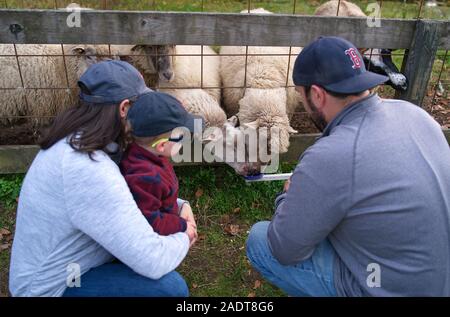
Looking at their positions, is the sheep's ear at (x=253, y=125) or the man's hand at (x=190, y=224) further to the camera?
the sheep's ear at (x=253, y=125)

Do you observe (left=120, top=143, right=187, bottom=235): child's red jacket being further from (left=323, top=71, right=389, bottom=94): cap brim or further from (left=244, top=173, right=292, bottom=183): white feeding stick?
(left=244, top=173, right=292, bottom=183): white feeding stick

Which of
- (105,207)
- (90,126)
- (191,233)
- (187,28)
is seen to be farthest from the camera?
(187,28)

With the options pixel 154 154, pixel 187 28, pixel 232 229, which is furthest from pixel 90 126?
pixel 232 229

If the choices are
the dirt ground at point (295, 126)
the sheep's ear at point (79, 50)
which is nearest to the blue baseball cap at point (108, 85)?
the sheep's ear at point (79, 50)

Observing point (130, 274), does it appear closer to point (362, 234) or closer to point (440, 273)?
point (362, 234)

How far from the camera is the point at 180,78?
4.11m

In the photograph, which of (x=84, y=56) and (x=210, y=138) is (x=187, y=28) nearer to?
(x=210, y=138)

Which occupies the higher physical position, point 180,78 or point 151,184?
point 151,184

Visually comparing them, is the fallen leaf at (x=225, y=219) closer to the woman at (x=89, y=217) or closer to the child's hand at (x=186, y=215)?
the child's hand at (x=186, y=215)

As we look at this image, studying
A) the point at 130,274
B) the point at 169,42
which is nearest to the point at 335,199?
the point at 130,274

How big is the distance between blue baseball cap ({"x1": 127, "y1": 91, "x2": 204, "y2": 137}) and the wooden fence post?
2.23 meters

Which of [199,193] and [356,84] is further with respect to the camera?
[199,193]

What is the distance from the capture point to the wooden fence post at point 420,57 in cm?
327

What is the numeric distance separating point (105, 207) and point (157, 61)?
2.39m
